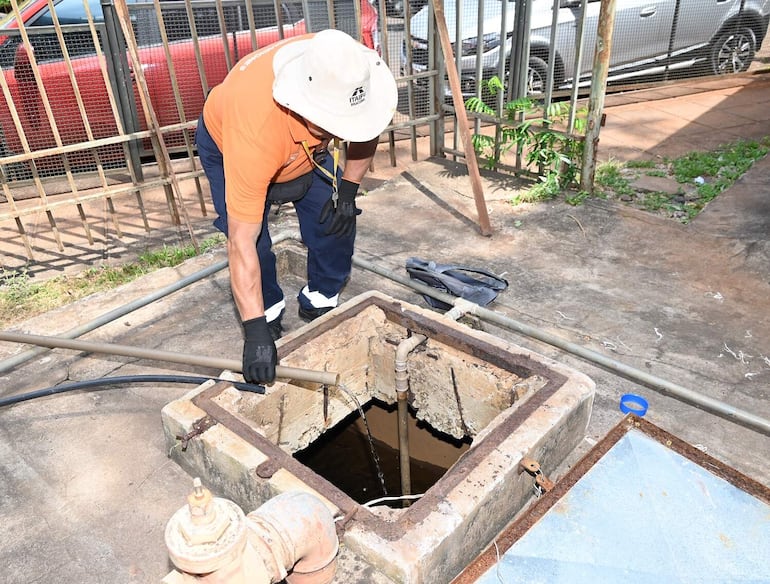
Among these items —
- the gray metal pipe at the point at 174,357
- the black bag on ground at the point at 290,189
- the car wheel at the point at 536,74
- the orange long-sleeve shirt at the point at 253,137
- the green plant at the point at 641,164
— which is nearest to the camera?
the orange long-sleeve shirt at the point at 253,137

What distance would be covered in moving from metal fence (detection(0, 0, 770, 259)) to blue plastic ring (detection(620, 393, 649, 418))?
2.87 metres

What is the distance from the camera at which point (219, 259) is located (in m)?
4.58

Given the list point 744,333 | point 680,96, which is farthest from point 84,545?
point 680,96

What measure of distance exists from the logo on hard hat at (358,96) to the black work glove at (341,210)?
0.97 meters

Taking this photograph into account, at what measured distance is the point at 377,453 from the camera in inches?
152

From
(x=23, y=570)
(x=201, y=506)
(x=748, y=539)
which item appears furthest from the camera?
(x=23, y=570)

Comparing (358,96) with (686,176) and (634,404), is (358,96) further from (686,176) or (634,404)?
(686,176)

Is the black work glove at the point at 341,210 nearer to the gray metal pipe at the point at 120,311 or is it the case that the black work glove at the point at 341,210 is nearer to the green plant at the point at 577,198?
the gray metal pipe at the point at 120,311

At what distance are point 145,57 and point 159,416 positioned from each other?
167 inches

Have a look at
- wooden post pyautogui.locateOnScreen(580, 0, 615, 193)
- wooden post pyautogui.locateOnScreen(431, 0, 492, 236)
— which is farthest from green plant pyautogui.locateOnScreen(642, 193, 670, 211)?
wooden post pyautogui.locateOnScreen(431, 0, 492, 236)

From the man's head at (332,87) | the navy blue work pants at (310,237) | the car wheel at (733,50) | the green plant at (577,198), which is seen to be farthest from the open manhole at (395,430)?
the car wheel at (733,50)

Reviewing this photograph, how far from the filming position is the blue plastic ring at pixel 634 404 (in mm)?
2969

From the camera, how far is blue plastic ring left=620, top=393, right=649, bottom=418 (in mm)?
2969

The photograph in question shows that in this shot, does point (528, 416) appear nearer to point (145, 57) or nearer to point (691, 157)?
point (691, 157)
